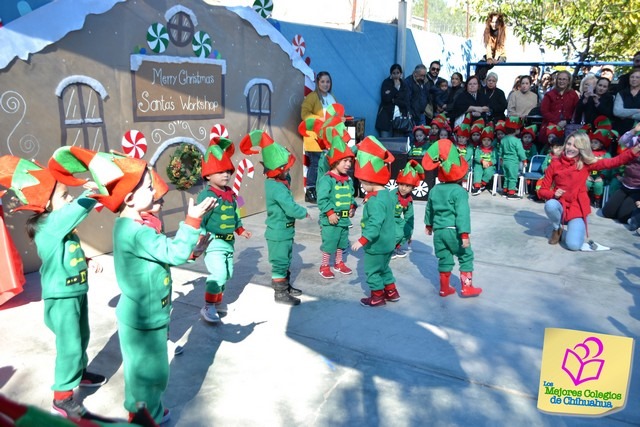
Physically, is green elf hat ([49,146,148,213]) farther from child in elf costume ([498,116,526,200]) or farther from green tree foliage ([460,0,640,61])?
green tree foliage ([460,0,640,61])

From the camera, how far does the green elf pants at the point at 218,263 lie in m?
5.16

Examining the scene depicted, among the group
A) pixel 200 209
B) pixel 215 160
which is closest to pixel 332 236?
pixel 215 160

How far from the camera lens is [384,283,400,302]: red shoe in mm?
5816

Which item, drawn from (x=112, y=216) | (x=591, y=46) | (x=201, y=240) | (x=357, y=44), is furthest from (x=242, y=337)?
(x=591, y=46)

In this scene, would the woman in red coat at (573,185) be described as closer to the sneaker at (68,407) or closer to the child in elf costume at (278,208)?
the child in elf costume at (278,208)

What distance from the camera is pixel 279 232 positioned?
18.5ft

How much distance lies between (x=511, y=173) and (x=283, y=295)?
6471 mm

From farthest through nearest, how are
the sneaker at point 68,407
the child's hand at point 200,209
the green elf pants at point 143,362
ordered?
the sneaker at point 68,407 < the green elf pants at point 143,362 < the child's hand at point 200,209

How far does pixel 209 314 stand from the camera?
17.1 ft

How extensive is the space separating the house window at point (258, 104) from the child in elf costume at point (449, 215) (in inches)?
148

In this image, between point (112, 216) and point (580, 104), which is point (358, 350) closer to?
point (112, 216)

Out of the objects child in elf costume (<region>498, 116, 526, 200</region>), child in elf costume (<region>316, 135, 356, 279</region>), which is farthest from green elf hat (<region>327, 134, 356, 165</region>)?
child in elf costume (<region>498, 116, 526, 200</region>)

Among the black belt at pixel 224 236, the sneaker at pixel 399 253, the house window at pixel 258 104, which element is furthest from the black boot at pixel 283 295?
the house window at pixel 258 104

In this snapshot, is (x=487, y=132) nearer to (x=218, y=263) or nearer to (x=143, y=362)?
(x=218, y=263)
